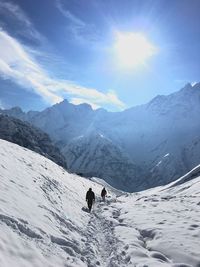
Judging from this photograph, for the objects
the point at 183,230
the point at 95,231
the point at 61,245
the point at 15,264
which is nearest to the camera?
the point at 15,264

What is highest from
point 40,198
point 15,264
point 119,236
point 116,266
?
point 40,198

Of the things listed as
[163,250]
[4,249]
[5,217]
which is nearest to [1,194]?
[5,217]

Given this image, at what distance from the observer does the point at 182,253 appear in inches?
574

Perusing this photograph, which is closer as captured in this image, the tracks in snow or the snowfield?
the snowfield

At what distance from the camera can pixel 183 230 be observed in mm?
18922

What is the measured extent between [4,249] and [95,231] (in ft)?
33.6

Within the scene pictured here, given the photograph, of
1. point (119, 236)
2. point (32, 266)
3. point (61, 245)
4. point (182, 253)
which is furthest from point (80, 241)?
point (32, 266)

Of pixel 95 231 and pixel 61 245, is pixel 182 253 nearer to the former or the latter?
pixel 61 245

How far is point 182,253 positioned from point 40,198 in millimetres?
9534

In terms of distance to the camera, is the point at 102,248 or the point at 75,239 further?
the point at 75,239

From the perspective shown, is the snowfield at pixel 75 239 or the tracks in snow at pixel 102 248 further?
the tracks in snow at pixel 102 248

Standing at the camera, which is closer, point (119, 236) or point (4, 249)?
point (4, 249)

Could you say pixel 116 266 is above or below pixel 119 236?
below

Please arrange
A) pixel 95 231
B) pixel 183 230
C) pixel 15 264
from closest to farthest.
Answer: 1. pixel 15 264
2. pixel 183 230
3. pixel 95 231
